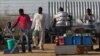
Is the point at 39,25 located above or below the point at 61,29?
above

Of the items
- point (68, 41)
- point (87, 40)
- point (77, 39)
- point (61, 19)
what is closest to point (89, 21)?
point (61, 19)

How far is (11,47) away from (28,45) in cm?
62

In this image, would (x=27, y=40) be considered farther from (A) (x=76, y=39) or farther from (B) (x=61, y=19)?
(B) (x=61, y=19)

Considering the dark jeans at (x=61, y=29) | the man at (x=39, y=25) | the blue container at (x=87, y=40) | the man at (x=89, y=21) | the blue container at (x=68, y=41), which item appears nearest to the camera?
the blue container at (x=68, y=41)

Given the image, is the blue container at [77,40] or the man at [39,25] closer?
the blue container at [77,40]

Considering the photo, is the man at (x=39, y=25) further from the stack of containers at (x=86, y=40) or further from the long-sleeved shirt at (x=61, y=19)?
the stack of containers at (x=86, y=40)

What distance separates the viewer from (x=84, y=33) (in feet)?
51.8

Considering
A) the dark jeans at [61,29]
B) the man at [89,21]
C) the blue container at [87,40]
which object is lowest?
the blue container at [87,40]

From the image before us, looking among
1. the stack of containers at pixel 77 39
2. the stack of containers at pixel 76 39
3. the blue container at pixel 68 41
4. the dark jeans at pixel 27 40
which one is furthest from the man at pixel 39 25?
the stack of containers at pixel 77 39

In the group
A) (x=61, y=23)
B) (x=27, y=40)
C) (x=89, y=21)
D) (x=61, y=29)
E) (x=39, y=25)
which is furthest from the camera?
(x=89, y=21)

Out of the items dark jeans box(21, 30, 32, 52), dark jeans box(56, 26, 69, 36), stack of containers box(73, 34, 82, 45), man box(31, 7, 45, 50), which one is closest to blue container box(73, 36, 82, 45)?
stack of containers box(73, 34, 82, 45)

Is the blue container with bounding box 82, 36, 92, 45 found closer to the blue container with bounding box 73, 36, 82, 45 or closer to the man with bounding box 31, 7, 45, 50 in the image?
the blue container with bounding box 73, 36, 82, 45

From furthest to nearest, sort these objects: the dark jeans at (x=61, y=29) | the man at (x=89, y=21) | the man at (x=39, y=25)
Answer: the man at (x=89, y=21)
the dark jeans at (x=61, y=29)
the man at (x=39, y=25)

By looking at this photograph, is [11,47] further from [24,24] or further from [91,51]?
[91,51]
